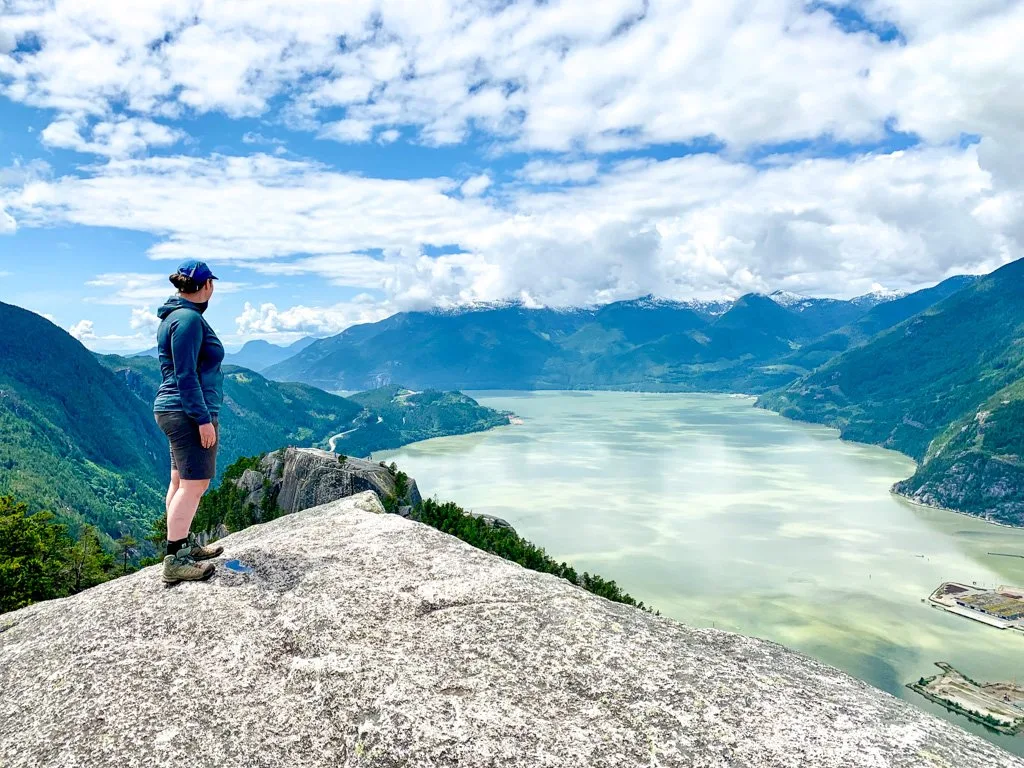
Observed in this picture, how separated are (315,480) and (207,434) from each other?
4142 centimetres

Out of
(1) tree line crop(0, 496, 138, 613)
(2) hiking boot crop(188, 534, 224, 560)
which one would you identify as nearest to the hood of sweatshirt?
(2) hiking boot crop(188, 534, 224, 560)

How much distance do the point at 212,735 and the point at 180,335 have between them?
4252 millimetres

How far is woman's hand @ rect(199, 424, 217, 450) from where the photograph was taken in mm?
7422

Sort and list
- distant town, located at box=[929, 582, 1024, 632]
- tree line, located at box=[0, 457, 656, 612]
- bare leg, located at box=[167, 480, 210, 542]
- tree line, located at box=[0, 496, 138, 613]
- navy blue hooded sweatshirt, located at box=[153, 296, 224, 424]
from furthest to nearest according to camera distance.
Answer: distant town, located at box=[929, 582, 1024, 632], tree line, located at box=[0, 457, 656, 612], tree line, located at box=[0, 496, 138, 613], bare leg, located at box=[167, 480, 210, 542], navy blue hooded sweatshirt, located at box=[153, 296, 224, 424]

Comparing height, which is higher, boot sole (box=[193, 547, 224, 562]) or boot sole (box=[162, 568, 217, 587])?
boot sole (box=[193, 547, 224, 562])

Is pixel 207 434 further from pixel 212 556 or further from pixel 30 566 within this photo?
pixel 30 566

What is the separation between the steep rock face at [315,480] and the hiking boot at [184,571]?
33787 mm

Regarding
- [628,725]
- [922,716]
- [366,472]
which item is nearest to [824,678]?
[922,716]

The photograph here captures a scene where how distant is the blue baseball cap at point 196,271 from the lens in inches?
304

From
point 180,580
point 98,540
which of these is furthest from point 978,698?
point 180,580

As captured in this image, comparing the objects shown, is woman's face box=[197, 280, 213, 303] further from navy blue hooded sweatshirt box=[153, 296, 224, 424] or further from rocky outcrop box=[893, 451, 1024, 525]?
rocky outcrop box=[893, 451, 1024, 525]

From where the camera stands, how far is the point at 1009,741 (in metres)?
72.4

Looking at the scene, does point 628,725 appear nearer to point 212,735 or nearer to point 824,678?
point 824,678

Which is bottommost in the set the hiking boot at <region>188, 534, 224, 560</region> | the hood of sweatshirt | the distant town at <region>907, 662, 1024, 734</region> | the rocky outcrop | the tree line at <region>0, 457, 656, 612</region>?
the distant town at <region>907, 662, 1024, 734</region>
